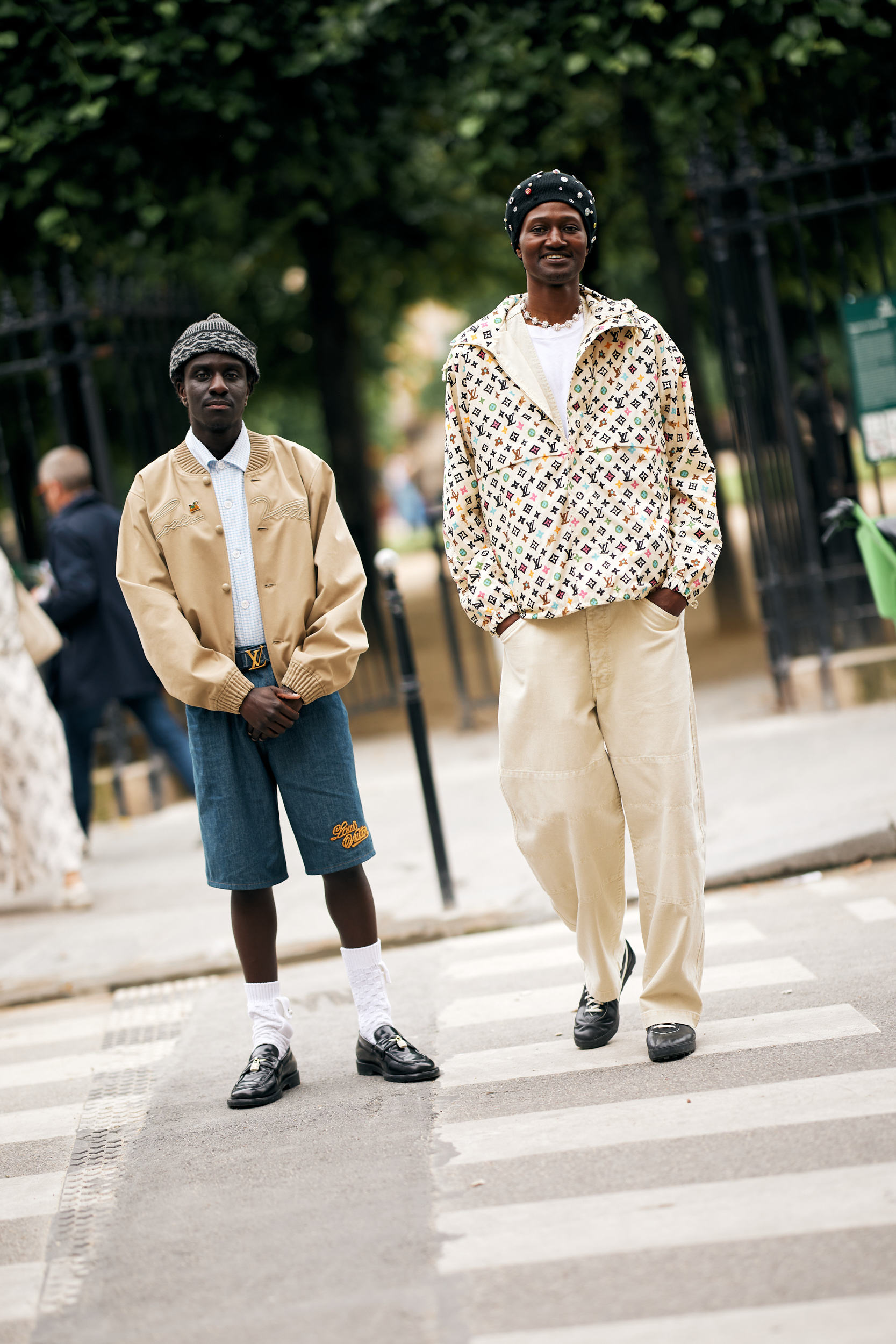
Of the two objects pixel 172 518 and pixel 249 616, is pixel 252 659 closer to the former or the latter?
pixel 249 616

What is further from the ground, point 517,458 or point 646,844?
point 517,458

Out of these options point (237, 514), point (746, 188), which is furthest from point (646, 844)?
point (746, 188)

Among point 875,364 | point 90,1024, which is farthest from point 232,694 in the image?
point 875,364

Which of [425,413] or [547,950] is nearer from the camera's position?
[547,950]

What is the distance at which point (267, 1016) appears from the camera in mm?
4266

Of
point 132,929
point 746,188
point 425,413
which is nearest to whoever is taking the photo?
point 132,929

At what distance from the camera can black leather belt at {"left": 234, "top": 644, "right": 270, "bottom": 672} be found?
411 centimetres

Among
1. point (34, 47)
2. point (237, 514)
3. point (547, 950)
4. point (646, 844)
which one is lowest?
point (547, 950)

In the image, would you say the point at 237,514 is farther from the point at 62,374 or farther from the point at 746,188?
the point at 62,374

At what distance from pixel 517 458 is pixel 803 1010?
1726 mm

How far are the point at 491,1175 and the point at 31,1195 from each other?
3.88 feet

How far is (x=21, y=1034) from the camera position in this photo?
17.9ft

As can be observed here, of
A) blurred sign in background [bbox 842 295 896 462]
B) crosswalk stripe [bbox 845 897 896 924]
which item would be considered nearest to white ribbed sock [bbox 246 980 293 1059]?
crosswalk stripe [bbox 845 897 896 924]

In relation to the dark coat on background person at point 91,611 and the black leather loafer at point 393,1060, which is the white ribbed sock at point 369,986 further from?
the dark coat on background person at point 91,611
